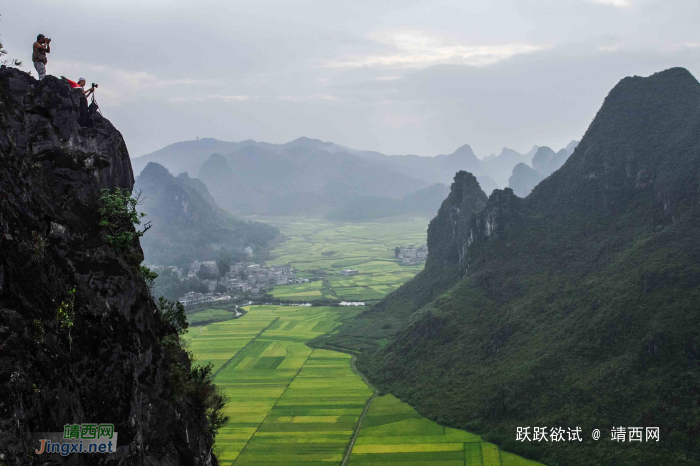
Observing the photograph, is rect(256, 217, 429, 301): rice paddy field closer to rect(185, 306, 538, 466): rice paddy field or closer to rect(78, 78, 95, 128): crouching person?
rect(185, 306, 538, 466): rice paddy field

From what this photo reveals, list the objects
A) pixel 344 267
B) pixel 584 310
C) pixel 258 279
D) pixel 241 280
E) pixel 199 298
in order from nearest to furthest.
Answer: pixel 584 310
pixel 199 298
pixel 258 279
pixel 241 280
pixel 344 267

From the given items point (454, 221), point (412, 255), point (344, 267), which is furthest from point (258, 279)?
point (454, 221)

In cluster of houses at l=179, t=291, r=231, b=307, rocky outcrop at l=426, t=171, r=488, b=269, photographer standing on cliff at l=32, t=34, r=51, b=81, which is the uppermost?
photographer standing on cliff at l=32, t=34, r=51, b=81

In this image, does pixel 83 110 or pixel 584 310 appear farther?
pixel 584 310

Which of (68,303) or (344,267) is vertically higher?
(68,303)

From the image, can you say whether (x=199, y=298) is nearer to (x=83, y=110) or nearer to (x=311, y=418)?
(x=311, y=418)

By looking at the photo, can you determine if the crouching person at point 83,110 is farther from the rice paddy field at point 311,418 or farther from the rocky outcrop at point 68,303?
the rice paddy field at point 311,418

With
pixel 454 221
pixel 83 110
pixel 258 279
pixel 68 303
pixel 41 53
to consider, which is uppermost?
pixel 41 53

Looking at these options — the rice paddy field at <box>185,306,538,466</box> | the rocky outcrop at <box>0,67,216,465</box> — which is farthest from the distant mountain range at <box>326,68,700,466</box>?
the rocky outcrop at <box>0,67,216,465</box>
